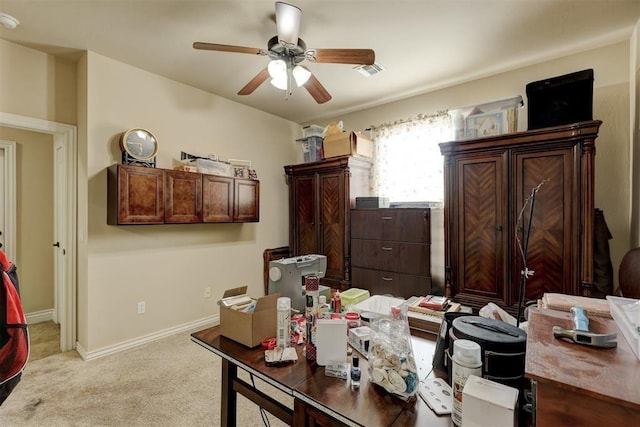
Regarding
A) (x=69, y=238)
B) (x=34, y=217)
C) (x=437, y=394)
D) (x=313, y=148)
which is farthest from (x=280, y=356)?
(x=34, y=217)

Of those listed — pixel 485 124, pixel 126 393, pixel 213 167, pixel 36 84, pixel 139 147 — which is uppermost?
pixel 36 84

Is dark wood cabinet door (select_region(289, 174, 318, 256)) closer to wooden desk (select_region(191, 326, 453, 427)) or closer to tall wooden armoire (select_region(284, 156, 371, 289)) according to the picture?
tall wooden armoire (select_region(284, 156, 371, 289))

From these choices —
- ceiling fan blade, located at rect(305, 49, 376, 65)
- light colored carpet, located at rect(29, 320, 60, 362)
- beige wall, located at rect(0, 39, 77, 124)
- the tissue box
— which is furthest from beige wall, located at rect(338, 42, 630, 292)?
light colored carpet, located at rect(29, 320, 60, 362)

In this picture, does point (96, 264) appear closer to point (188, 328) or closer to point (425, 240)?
point (188, 328)

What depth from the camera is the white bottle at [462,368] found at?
31.7 inches

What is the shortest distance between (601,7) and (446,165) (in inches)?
56.4

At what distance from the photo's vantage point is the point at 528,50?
2604 millimetres

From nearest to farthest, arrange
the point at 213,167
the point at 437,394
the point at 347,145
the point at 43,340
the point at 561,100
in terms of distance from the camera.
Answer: the point at 437,394, the point at 561,100, the point at 43,340, the point at 213,167, the point at 347,145

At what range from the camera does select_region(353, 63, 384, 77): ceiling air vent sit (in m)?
2.86

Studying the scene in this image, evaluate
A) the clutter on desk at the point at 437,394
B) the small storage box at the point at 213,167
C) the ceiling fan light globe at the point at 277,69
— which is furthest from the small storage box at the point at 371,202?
the clutter on desk at the point at 437,394

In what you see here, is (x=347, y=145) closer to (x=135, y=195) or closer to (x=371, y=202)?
(x=371, y=202)

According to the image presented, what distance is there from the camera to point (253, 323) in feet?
4.17

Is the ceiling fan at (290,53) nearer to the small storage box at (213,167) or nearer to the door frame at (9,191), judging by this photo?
the small storage box at (213,167)

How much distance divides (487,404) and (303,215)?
331cm
